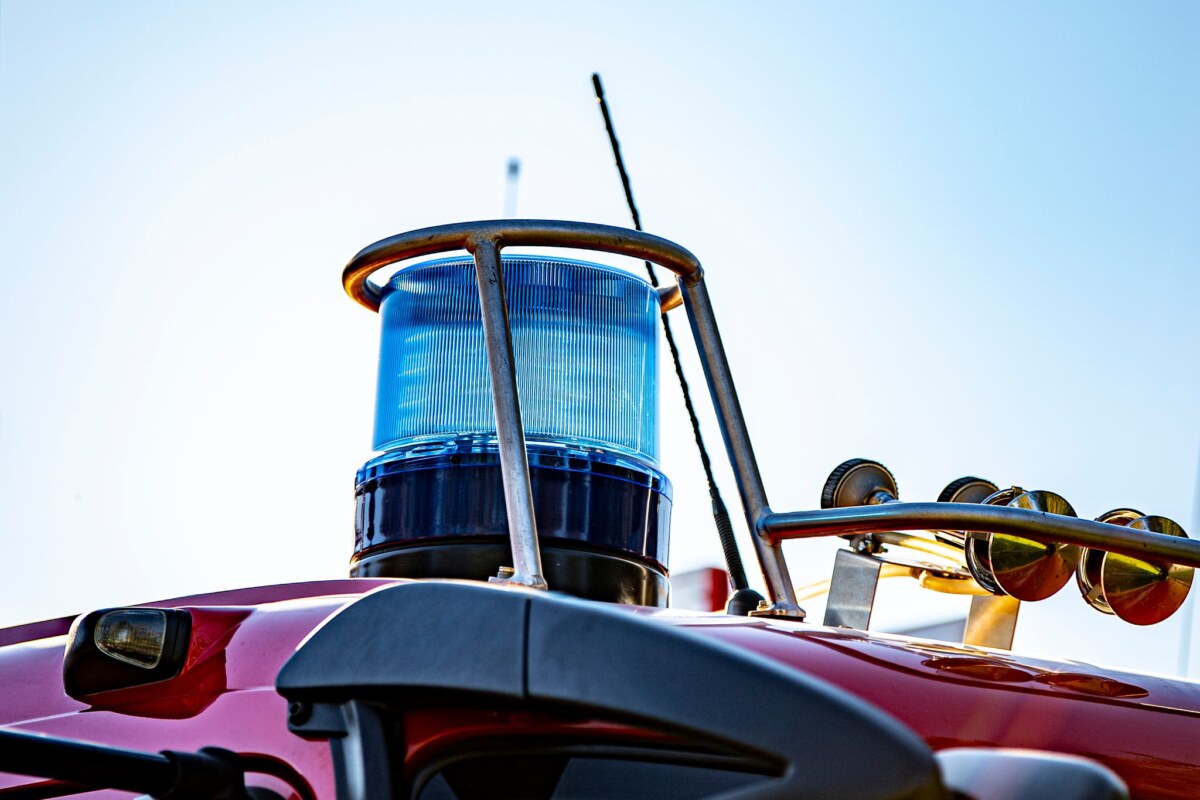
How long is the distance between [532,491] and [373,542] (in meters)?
0.29

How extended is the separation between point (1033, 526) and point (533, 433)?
2.53ft

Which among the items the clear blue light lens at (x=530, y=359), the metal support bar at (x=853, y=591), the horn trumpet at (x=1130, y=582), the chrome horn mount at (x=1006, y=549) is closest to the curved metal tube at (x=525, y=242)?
the clear blue light lens at (x=530, y=359)

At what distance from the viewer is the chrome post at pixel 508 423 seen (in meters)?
2.08

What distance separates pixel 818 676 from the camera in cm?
A: 165

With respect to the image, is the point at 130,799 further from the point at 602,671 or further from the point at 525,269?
the point at 525,269

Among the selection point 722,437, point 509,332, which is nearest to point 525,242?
point 509,332

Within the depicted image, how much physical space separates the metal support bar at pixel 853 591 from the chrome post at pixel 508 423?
0.87 metres

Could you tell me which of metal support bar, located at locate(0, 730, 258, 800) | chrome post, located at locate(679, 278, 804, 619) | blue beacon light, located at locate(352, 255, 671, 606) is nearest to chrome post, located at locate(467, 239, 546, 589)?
blue beacon light, located at locate(352, 255, 671, 606)

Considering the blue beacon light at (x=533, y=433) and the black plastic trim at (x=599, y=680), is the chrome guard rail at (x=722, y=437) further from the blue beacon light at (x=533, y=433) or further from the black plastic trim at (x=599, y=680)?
the black plastic trim at (x=599, y=680)

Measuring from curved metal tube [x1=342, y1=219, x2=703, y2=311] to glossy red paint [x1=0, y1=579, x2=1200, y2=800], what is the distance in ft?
2.20

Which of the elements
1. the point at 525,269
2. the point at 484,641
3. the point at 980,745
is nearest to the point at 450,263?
the point at 525,269

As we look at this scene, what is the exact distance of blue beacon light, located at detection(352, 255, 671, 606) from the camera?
7.59ft

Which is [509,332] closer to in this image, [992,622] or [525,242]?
[525,242]

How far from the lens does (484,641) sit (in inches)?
45.2
